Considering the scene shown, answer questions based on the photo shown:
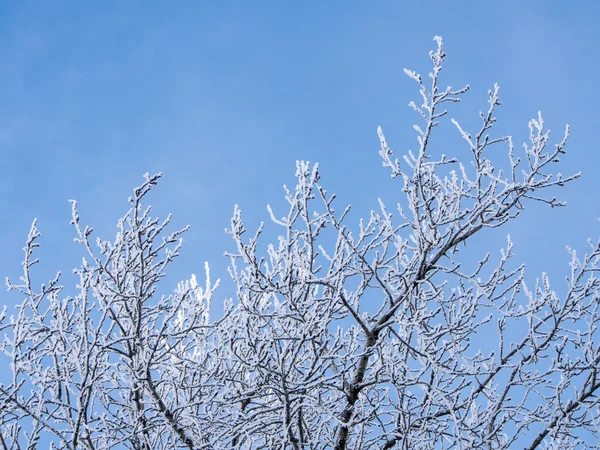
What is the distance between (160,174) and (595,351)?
14.2 feet

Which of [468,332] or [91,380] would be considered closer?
[91,380]

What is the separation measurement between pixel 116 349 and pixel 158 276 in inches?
25.6

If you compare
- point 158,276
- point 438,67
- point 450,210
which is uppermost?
point 438,67

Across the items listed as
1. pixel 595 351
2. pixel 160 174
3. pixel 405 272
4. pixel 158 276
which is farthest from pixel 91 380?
pixel 595 351

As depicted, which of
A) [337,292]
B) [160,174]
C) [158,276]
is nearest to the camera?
[160,174]

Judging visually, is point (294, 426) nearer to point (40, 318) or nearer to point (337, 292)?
point (337, 292)

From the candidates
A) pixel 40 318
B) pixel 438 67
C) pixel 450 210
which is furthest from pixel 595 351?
pixel 40 318

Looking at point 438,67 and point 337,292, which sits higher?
point 438,67

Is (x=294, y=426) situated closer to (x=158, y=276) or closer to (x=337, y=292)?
(x=337, y=292)

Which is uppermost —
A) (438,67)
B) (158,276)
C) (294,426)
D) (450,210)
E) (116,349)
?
(438,67)

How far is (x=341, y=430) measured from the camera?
499 cm

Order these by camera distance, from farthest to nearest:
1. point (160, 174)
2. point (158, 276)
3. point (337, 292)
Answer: point (158, 276)
point (337, 292)
point (160, 174)

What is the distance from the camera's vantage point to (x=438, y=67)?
447 cm

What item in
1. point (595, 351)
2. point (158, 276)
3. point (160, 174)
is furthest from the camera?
point (595, 351)
